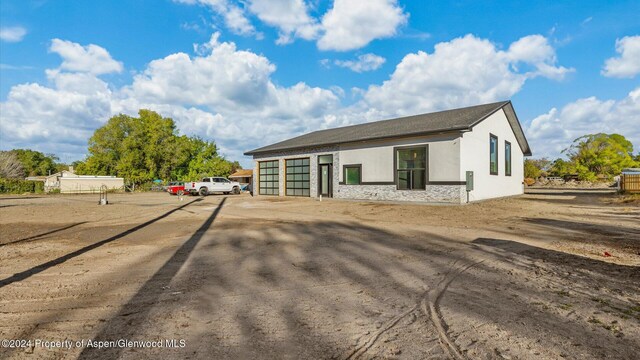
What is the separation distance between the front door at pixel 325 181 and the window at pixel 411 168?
5.51m

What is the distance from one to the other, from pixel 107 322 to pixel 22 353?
2.14 ft

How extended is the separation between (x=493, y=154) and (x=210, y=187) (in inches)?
945

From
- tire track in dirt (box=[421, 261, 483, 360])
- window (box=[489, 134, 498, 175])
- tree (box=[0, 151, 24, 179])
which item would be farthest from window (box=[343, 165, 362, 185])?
tree (box=[0, 151, 24, 179])

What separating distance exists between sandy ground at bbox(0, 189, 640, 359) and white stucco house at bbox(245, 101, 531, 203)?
8.75m

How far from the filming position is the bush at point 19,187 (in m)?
38.1

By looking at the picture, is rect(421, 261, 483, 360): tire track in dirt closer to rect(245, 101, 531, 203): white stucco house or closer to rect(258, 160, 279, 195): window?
rect(245, 101, 531, 203): white stucco house

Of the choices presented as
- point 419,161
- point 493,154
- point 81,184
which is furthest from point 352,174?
point 81,184

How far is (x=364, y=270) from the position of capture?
200 inches

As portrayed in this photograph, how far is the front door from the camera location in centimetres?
2227

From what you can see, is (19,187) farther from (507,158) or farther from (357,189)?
(507,158)

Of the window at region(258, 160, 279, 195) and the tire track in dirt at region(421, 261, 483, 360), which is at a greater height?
the window at region(258, 160, 279, 195)

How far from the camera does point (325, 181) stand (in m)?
22.5

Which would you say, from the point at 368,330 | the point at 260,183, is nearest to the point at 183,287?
the point at 368,330

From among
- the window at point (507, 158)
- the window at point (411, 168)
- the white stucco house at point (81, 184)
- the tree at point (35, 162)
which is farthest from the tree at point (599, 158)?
the tree at point (35, 162)
